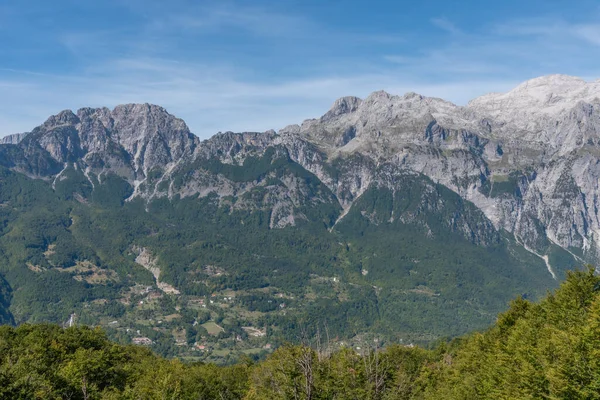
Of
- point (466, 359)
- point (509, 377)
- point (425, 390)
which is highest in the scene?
point (509, 377)

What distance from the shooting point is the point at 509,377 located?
197 ft

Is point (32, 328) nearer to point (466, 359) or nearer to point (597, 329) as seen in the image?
point (466, 359)

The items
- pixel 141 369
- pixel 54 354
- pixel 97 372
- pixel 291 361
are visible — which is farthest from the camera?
pixel 141 369

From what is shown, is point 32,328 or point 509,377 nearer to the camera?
point 509,377

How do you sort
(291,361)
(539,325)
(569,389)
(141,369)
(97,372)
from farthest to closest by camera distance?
(141,369) < (97,372) < (539,325) < (291,361) < (569,389)

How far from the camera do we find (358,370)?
79500 mm

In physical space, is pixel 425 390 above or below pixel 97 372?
below

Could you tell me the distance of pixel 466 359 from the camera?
286ft

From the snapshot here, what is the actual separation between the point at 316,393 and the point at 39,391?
30.3 metres

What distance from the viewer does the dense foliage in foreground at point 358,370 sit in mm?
51656

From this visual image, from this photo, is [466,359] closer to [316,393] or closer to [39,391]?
[316,393]

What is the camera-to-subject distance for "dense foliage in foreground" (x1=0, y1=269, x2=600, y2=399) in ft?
169

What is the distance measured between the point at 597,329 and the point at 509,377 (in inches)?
494

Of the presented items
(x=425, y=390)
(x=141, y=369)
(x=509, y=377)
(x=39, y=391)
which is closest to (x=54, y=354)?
(x=141, y=369)
